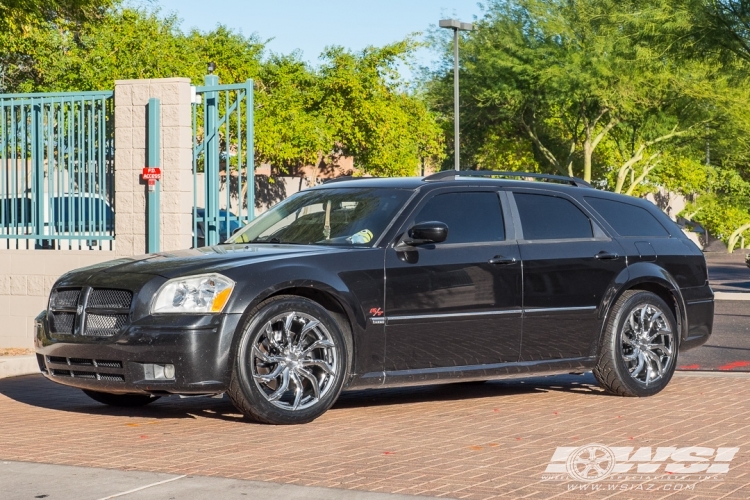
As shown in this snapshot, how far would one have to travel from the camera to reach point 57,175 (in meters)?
14.4

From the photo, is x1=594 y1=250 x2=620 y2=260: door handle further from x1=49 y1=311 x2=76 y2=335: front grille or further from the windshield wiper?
x1=49 y1=311 x2=76 y2=335: front grille

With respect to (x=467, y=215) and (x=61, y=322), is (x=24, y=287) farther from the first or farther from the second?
(x=467, y=215)

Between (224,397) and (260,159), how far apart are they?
38064 millimetres

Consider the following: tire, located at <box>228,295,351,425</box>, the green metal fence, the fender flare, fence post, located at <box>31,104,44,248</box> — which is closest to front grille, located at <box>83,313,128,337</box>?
tire, located at <box>228,295,351,425</box>

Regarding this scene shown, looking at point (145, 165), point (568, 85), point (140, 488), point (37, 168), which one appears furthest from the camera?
point (568, 85)

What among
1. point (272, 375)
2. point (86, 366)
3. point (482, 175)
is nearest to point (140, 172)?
point (482, 175)

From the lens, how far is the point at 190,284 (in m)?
7.98

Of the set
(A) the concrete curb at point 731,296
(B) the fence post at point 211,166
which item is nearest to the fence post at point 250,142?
(B) the fence post at point 211,166

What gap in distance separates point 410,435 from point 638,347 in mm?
2827

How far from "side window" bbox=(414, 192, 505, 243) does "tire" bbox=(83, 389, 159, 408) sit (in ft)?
8.04

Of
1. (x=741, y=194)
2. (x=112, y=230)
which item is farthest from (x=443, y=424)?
(x=741, y=194)

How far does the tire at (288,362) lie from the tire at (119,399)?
61.8 inches

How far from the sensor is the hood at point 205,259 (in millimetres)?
8102

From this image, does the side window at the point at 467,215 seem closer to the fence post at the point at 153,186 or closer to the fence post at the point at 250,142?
the fence post at the point at 250,142
